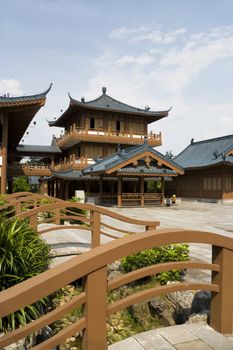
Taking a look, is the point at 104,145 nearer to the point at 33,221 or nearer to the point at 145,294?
the point at 33,221

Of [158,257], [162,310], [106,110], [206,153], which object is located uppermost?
[106,110]

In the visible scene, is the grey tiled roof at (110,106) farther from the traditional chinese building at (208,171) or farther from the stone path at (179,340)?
the stone path at (179,340)

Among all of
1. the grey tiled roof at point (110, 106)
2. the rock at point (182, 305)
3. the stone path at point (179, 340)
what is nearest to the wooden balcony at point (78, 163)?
the grey tiled roof at point (110, 106)

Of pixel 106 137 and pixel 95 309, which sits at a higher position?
pixel 106 137

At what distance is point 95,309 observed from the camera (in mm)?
2582

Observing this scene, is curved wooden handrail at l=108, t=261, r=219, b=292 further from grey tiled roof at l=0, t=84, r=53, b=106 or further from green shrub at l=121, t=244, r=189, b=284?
grey tiled roof at l=0, t=84, r=53, b=106

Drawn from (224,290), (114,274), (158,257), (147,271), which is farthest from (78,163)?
(147,271)

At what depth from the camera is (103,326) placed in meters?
2.63

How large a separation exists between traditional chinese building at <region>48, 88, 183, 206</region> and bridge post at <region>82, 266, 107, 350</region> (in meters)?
23.6

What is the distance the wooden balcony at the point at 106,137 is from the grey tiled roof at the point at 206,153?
4.36m

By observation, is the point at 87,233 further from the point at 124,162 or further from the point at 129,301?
the point at 124,162

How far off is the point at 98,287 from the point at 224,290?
58.9 inches

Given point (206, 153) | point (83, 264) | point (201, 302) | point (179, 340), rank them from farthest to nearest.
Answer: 1. point (206, 153)
2. point (201, 302)
3. point (179, 340)
4. point (83, 264)

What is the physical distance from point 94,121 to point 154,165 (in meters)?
12.1
